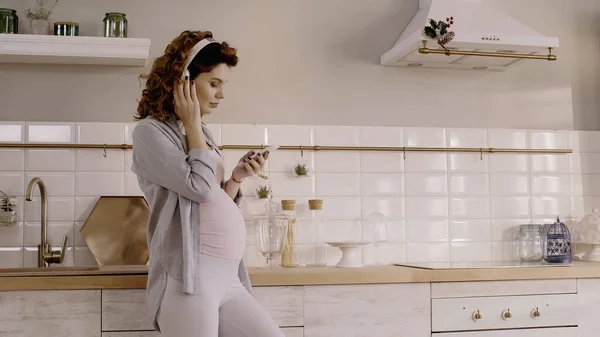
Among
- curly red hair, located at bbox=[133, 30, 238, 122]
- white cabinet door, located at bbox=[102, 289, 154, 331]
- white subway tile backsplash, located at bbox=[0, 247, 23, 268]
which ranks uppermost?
curly red hair, located at bbox=[133, 30, 238, 122]

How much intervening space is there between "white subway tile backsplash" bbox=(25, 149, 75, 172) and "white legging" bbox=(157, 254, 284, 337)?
4.18ft

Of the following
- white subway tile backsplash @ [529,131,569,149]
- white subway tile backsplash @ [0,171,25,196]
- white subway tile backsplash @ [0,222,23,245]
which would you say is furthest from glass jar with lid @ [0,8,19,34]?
white subway tile backsplash @ [529,131,569,149]

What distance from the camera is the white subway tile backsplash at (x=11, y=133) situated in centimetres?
323

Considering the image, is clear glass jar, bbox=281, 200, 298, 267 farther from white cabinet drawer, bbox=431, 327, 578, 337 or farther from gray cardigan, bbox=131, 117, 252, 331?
gray cardigan, bbox=131, 117, 252, 331

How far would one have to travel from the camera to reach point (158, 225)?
2227 mm

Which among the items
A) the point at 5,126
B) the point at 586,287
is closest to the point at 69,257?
the point at 5,126

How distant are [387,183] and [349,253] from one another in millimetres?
456

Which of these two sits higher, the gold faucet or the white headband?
the white headband

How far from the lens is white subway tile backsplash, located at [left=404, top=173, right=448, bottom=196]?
3.53 meters

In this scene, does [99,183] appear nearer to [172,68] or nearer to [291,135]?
[291,135]

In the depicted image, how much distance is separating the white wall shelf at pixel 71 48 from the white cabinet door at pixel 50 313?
1.03 m

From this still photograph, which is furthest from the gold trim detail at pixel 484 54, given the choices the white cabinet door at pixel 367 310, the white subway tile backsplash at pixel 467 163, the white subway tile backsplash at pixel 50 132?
the white subway tile backsplash at pixel 50 132

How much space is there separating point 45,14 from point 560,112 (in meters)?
2.49

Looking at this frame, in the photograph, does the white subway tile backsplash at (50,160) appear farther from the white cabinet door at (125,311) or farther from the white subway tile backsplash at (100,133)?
the white cabinet door at (125,311)
